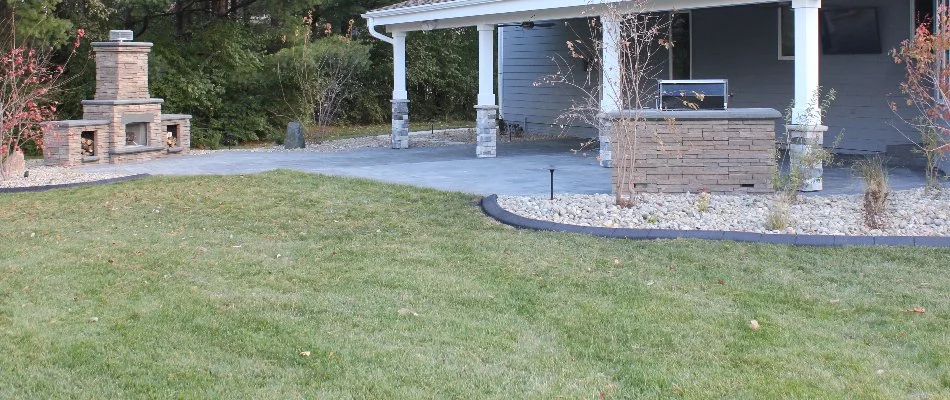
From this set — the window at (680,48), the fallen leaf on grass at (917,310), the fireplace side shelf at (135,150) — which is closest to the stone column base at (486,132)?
the window at (680,48)

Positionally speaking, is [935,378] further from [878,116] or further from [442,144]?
[442,144]

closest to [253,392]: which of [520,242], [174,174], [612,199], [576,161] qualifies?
[520,242]

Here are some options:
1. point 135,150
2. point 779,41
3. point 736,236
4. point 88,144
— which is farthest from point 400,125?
point 736,236

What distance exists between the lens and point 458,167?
42.2ft

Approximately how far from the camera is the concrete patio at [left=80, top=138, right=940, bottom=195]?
10414mm

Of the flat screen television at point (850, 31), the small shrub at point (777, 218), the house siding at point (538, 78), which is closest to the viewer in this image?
the small shrub at point (777, 218)

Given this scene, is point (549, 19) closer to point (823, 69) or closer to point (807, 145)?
point (823, 69)

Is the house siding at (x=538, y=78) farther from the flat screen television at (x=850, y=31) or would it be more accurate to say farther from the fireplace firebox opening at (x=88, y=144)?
the fireplace firebox opening at (x=88, y=144)

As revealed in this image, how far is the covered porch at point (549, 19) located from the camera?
977 centimetres

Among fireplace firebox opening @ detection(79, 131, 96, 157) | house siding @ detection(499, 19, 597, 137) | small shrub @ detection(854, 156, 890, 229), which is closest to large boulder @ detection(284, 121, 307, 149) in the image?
fireplace firebox opening @ detection(79, 131, 96, 157)

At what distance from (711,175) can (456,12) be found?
6051 millimetres

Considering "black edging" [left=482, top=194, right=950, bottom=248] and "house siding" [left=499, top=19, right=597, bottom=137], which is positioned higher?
"house siding" [left=499, top=19, right=597, bottom=137]

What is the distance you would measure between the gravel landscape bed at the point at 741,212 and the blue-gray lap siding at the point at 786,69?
12.0ft

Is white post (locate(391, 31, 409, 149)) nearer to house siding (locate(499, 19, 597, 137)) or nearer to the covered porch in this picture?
the covered porch
